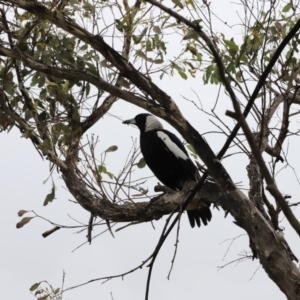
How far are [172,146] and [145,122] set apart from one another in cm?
74

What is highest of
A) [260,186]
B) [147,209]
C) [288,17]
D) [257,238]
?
[288,17]

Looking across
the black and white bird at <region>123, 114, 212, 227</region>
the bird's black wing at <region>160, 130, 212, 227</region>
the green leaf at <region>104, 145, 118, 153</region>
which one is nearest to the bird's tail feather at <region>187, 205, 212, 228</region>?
the bird's black wing at <region>160, 130, 212, 227</region>

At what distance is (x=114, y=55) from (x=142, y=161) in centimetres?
170

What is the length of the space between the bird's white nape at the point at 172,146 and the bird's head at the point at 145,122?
1.03ft

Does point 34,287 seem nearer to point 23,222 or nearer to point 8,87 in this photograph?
point 23,222

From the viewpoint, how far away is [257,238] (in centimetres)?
320

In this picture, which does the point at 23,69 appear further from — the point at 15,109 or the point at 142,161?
the point at 142,161

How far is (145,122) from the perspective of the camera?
5.96 meters

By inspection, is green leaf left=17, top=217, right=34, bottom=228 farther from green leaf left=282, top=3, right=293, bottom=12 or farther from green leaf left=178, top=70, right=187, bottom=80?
green leaf left=282, top=3, right=293, bottom=12

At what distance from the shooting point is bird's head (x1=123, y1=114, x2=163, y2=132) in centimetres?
584

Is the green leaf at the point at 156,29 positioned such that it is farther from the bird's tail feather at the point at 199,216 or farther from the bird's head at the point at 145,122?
the bird's head at the point at 145,122

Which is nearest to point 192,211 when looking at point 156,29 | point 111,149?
point 111,149

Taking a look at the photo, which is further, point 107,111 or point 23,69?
point 107,111

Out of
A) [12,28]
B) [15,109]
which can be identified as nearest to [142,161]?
[15,109]
